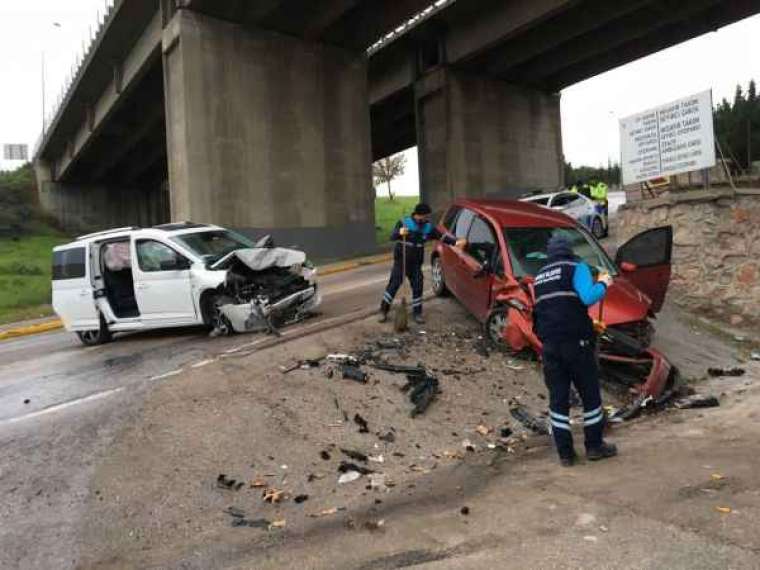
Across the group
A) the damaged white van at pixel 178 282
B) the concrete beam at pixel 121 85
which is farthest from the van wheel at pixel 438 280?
the concrete beam at pixel 121 85

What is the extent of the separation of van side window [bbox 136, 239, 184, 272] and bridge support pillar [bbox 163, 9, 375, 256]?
435 inches

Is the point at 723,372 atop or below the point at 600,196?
below

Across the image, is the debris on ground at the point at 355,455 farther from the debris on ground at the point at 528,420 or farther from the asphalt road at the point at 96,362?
the asphalt road at the point at 96,362

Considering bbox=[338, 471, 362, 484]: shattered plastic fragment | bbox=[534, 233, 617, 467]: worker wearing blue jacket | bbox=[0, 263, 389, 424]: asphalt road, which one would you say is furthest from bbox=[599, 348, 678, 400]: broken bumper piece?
bbox=[0, 263, 389, 424]: asphalt road

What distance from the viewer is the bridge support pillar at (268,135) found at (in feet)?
72.1

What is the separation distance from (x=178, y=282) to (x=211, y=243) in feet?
2.96

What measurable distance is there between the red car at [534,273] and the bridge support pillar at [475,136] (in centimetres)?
2092

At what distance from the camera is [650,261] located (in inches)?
336

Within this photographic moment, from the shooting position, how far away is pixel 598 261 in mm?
8703

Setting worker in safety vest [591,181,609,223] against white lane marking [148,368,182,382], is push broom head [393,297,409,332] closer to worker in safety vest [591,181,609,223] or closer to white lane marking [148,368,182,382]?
white lane marking [148,368,182,382]

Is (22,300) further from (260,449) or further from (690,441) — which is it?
(690,441)

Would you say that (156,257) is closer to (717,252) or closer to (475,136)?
(717,252)

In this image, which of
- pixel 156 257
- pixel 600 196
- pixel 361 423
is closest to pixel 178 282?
pixel 156 257

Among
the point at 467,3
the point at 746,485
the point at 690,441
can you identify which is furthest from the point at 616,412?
the point at 467,3
